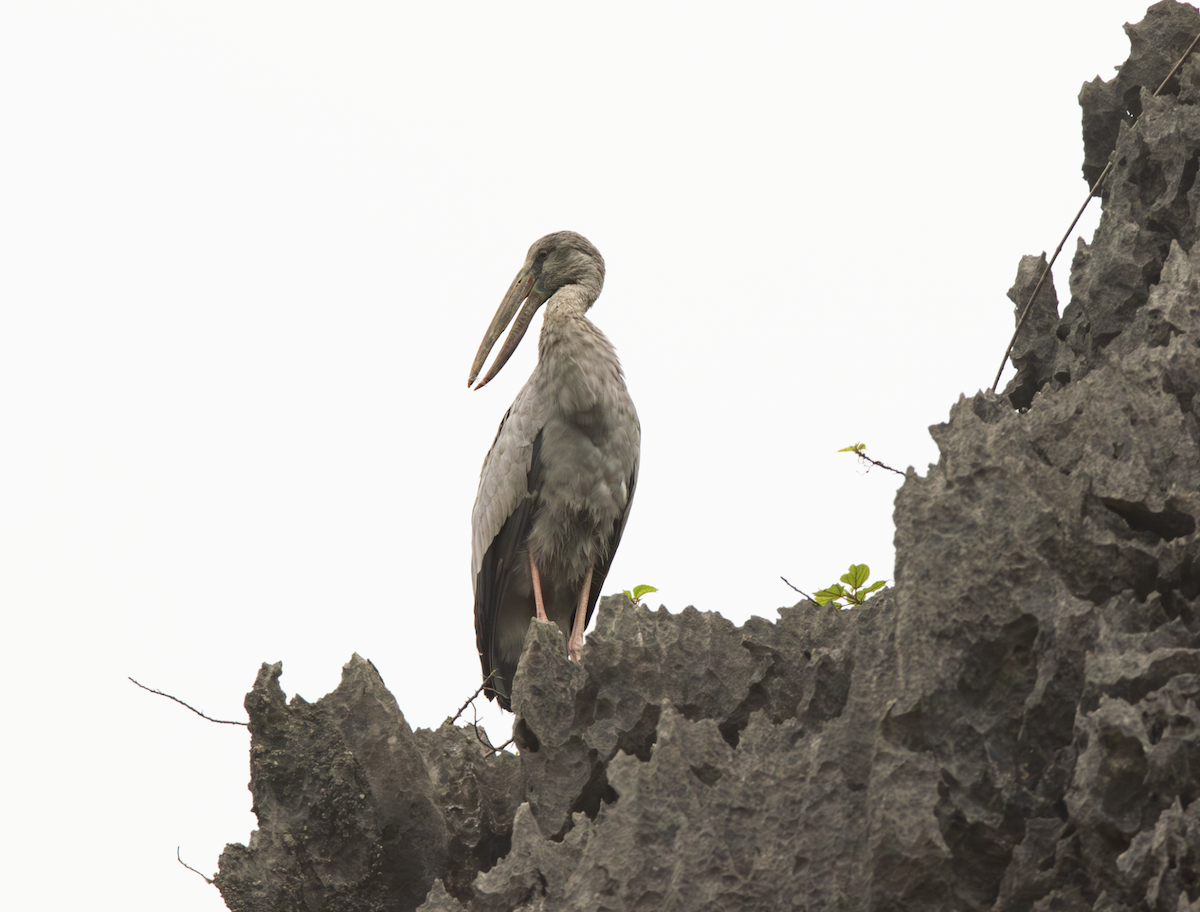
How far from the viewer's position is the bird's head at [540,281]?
864 centimetres

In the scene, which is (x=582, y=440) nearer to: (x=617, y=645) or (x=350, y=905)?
(x=617, y=645)

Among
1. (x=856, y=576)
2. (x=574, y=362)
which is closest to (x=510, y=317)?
(x=574, y=362)

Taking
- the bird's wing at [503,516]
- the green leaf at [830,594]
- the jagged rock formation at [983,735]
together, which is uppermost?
the bird's wing at [503,516]

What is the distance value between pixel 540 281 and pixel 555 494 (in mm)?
1991

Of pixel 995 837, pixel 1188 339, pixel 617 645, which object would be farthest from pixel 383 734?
pixel 1188 339

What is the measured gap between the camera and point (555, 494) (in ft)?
24.5

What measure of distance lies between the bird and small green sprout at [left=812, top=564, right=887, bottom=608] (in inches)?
98.1

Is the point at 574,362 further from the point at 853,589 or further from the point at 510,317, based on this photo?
the point at 853,589

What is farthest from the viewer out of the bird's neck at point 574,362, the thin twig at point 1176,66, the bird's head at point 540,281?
the bird's head at point 540,281

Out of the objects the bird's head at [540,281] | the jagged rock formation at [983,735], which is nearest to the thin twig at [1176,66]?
the jagged rock formation at [983,735]

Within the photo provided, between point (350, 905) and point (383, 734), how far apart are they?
0.60 m

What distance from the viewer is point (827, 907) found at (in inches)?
116

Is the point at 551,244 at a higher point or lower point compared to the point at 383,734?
higher

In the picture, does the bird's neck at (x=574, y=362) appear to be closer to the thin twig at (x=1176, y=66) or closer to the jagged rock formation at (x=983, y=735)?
the jagged rock formation at (x=983, y=735)
